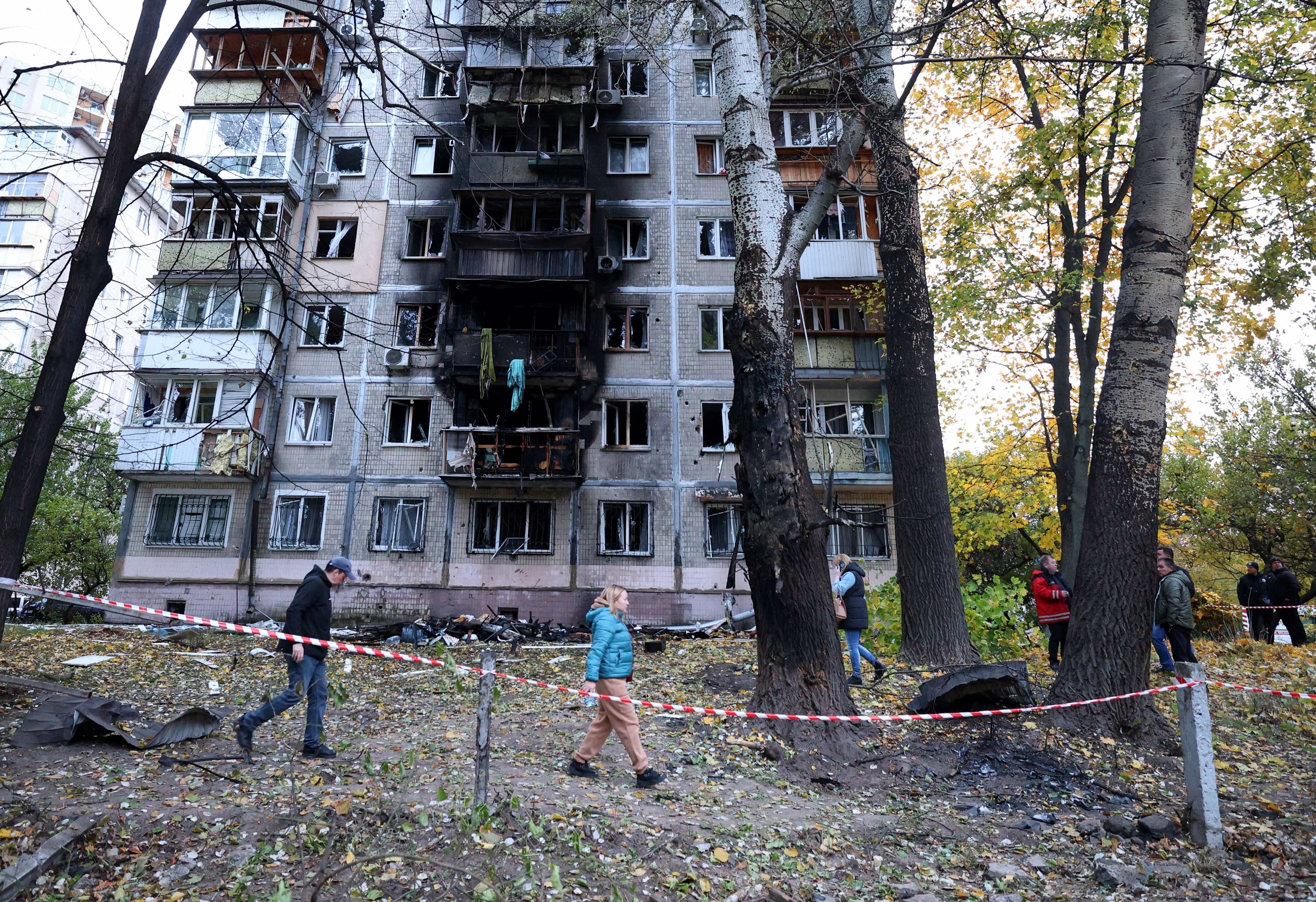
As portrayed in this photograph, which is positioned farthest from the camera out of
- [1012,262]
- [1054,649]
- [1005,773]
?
[1012,262]

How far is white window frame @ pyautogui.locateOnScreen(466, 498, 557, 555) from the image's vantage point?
19.8 metres

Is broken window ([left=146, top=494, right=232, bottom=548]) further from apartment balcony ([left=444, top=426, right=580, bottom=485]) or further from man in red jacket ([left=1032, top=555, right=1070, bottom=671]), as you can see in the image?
man in red jacket ([left=1032, top=555, right=1070, bottom=671])

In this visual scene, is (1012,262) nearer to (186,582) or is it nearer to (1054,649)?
(1054,649)

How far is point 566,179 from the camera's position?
71.3ft

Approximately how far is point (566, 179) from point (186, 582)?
1602cm

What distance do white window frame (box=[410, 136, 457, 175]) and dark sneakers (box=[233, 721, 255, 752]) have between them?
66.7 feet

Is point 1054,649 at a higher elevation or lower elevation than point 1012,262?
lower

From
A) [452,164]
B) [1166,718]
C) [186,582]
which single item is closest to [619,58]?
[452,164]

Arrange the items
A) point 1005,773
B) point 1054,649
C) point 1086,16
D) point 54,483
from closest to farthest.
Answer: point 1005,773 < point 1054,649 < point 1086,16 < point 54,483

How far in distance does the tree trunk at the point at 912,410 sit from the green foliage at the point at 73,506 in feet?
69.4

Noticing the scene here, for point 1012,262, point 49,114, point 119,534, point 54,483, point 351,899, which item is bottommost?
point 351,899

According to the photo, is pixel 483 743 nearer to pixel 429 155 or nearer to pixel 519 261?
pixel 519 261

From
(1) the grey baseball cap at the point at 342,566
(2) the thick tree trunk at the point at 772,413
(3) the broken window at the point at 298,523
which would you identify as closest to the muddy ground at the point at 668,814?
(2) the thick tree trunk at the point at 772,413

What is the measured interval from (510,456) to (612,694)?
48.2 feet
